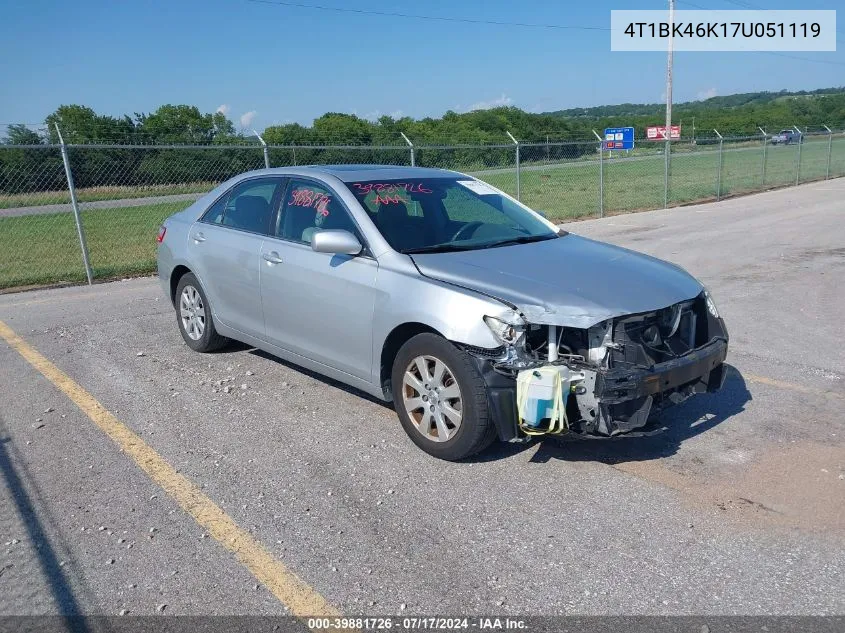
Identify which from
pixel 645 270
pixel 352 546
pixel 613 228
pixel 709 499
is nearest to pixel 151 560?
pixel 352 546

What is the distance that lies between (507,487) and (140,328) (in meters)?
4.83

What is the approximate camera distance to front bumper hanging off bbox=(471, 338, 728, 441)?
3820 millimetres

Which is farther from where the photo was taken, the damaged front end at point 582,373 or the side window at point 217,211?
the side window at point 217,211

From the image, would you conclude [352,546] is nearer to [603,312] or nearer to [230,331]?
[603,312]

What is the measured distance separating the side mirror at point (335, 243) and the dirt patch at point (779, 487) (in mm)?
1986

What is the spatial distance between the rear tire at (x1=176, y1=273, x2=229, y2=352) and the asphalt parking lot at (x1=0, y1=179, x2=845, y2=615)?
0.52ft

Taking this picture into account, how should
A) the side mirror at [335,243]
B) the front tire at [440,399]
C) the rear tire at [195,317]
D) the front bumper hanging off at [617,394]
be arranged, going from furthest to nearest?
the rear tire at [195,317], the side mirror at [335,243], the front tire at [440,399], the front bumper hanging off at [617,394]

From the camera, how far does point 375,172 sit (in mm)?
5512

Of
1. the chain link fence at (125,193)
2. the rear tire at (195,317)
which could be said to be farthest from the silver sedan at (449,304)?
the chain link fence at (125,193)

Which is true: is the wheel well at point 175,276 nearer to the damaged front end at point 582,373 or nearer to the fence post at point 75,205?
the damaged front end at point 582,373

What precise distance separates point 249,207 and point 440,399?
2512mm

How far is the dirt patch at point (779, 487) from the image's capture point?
3672mm

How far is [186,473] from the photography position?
167 inches

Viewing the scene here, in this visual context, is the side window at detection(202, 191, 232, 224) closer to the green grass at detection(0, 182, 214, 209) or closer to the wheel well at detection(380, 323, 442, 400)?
the wheel well at detection(380, 323, 442, 400)
